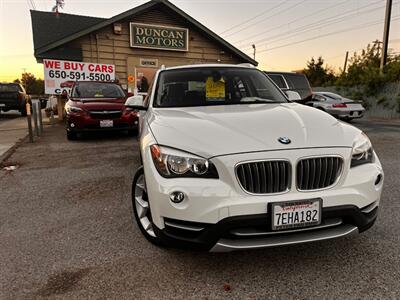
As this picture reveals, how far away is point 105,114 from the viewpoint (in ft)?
26.9

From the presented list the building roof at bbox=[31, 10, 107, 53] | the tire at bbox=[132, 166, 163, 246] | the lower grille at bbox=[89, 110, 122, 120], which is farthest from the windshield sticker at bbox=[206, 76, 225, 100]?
the building roof at bbox=[31, 10, 107, 53]

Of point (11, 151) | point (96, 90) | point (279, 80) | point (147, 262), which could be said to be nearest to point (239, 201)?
point (147, 262)

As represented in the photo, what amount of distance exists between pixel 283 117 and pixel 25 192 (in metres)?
3.61

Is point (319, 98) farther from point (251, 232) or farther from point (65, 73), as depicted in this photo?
point (251, 232)

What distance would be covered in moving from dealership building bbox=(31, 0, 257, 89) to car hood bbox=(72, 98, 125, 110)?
593cm

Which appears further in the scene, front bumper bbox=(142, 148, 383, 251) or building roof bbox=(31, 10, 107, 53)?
building roof bbox=(31, 10, 107, 53)

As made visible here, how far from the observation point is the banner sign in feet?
47.4

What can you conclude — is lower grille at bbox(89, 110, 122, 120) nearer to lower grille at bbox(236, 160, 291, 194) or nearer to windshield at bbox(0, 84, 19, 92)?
lower grille at bbox(236, 160, 291, 194)

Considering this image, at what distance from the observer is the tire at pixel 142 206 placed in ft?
9.07

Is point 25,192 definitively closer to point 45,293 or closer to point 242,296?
point 45,293

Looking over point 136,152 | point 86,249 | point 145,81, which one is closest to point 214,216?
point 86,249

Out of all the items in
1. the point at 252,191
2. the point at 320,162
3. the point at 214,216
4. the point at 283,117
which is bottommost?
the point at 214,216

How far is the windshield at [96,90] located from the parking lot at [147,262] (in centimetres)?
563

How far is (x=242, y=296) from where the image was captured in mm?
2182
